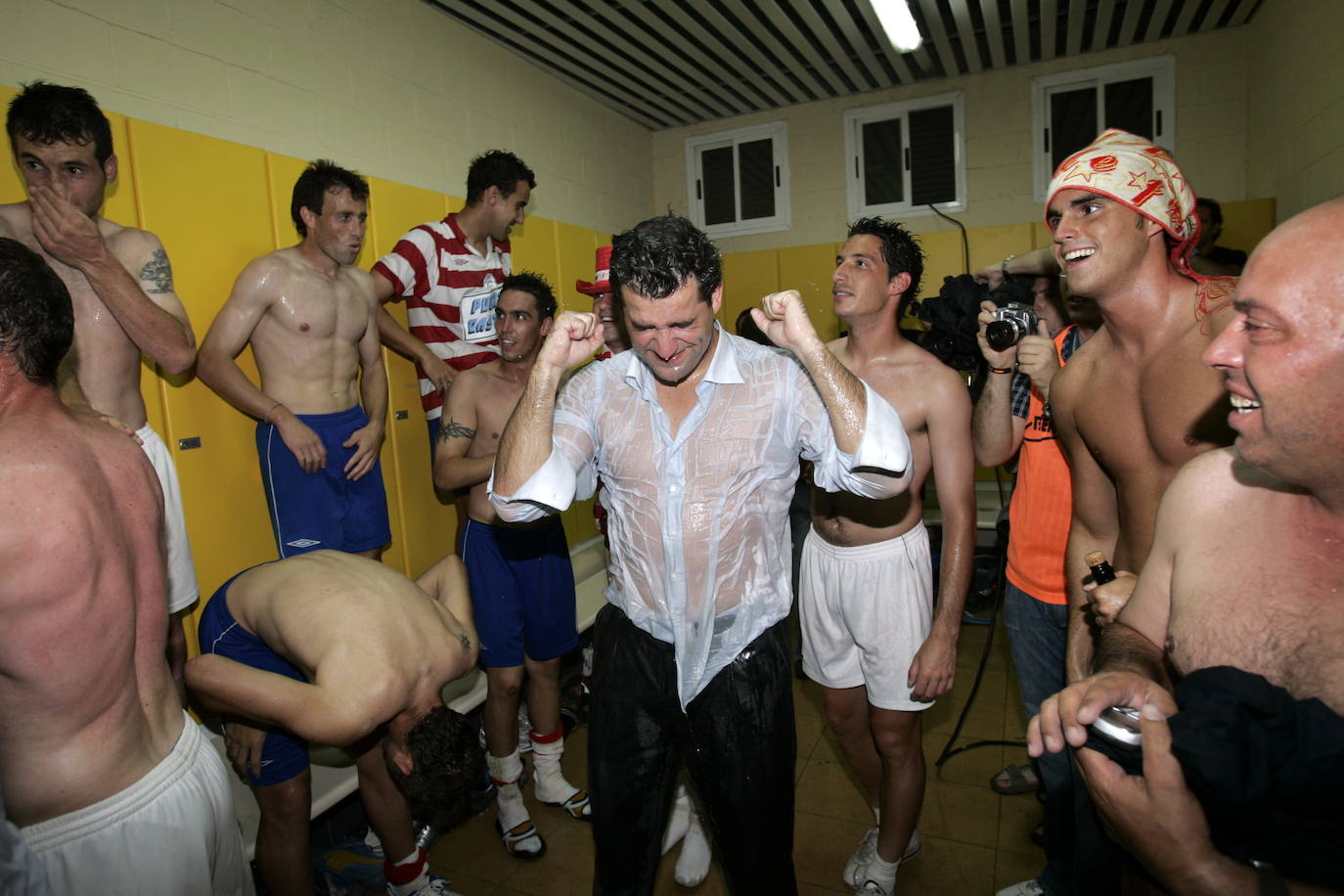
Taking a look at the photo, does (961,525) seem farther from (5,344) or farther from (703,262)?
(5,344)

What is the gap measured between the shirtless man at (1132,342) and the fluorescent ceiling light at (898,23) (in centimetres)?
324

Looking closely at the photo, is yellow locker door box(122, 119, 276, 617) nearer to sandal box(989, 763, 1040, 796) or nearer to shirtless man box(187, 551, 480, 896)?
shirtless man box(187, 551, 480, 896)

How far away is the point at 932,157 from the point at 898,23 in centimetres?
188

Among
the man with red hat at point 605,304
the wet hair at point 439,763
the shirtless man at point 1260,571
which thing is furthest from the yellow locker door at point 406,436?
the shirtless man at point 1260,571

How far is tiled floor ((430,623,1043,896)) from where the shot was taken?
2561mm

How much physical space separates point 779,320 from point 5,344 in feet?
5.05

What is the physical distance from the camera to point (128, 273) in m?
2.41

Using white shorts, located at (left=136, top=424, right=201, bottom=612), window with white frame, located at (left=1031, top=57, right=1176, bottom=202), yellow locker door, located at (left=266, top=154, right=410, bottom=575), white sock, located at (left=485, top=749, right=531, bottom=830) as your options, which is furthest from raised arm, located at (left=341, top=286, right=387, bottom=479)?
window with white frame, located at (left=1031, top=57, right=1176, bottom=202)

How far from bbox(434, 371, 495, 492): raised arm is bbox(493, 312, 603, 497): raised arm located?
1.37m

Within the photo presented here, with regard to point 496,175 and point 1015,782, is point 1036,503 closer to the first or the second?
point 1015,782

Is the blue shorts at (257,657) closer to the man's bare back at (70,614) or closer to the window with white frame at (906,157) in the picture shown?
the man's bare back at (70,614)

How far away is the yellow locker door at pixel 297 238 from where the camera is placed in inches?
130

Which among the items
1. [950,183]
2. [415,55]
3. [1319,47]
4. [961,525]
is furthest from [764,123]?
[961,525]

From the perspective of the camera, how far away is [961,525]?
7.59 ft
